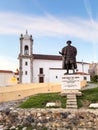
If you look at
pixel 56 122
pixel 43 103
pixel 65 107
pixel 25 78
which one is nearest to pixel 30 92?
pixel 43 103

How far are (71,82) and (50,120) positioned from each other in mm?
4794

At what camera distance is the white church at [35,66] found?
5938 cm

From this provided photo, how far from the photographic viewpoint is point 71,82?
65.3 feet

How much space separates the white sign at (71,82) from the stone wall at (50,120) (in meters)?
3.88

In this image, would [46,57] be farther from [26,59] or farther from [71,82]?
[71,82]

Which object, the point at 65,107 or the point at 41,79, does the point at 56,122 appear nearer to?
the point at 65,107

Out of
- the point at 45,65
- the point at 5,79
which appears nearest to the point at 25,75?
the point at 45,65

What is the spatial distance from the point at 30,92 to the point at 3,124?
1575cm

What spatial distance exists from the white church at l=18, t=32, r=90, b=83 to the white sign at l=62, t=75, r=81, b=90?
1542 inches

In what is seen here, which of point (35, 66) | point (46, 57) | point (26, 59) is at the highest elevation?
point (46, 57)

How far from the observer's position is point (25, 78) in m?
58.7

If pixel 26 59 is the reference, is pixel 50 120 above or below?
below

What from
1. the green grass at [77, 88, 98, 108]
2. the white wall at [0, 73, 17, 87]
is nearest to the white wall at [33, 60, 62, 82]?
the white wall at [0, 73, 17, 87]

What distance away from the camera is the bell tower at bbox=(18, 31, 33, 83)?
59.0 m
